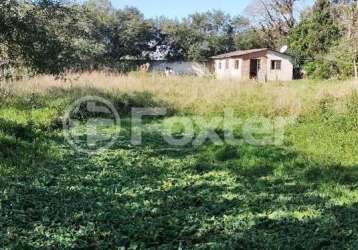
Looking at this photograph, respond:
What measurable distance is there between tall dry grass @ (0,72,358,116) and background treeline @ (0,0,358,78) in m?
1.28

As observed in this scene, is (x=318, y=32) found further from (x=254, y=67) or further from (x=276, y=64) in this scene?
(x=254, y=67)

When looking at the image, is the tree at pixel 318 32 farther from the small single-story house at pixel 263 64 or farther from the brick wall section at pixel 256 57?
the brick wall section at pixel 256 57

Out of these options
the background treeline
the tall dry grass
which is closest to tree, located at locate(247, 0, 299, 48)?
the background treeline

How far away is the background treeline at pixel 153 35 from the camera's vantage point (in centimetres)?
817

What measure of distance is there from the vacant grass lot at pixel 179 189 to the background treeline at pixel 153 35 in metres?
1.81

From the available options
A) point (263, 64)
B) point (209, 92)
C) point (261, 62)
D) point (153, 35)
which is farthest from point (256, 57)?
Result: point (209, 92)

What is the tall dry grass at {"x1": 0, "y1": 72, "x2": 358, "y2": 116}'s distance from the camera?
13.5 meters

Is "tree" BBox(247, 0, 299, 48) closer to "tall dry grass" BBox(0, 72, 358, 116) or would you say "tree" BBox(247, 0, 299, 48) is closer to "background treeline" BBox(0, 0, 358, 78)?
"background treeline" BBox(0, 0, 358, 78)

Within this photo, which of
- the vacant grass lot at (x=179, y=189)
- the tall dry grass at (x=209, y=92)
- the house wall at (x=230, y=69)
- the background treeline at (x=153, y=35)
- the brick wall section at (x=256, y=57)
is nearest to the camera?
the vacant grass lot at (x=179, y=189)

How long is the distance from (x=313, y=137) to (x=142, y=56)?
128 feet

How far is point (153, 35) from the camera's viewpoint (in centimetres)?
4778

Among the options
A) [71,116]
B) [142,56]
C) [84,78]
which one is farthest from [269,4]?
[71,116]

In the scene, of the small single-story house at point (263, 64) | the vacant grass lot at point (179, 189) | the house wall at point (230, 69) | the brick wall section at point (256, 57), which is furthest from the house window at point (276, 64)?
the vacant grass lot at point (179, 189)

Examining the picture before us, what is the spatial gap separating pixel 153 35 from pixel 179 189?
42773 mm
